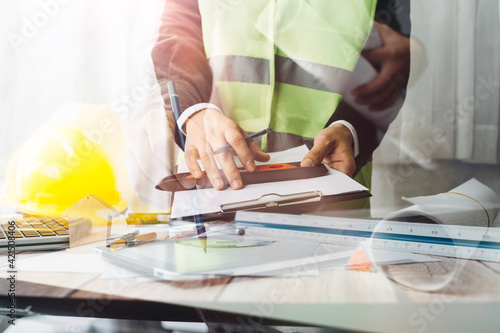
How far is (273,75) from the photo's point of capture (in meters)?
0.46

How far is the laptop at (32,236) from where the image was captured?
1.13ft

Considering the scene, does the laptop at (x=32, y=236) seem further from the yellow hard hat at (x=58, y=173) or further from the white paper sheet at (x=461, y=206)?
the white paper sheet at (x=461, y=206)

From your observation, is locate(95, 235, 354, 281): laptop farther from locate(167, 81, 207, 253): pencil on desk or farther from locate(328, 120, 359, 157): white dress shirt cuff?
locate(328, 120, 359, 157): white dress shirt cuff

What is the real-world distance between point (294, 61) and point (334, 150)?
138 millimetres

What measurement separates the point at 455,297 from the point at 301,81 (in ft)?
1.07

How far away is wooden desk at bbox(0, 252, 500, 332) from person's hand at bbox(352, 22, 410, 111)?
0.88ft

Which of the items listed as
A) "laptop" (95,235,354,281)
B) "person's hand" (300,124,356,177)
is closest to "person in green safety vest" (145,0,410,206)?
"person's hand" (300,124,356,177)

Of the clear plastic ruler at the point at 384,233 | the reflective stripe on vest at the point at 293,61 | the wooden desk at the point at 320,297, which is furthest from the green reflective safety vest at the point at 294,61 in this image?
the wooden desk at the point at 320,297

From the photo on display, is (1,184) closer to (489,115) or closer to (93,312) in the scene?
(93,312)

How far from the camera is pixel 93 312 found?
0.22 metres

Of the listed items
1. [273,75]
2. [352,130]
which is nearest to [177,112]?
[273,75]

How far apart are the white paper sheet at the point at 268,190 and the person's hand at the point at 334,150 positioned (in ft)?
0.04

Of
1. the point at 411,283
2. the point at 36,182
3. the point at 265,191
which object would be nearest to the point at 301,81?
the point at 265,191

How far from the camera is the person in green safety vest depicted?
0.45m
